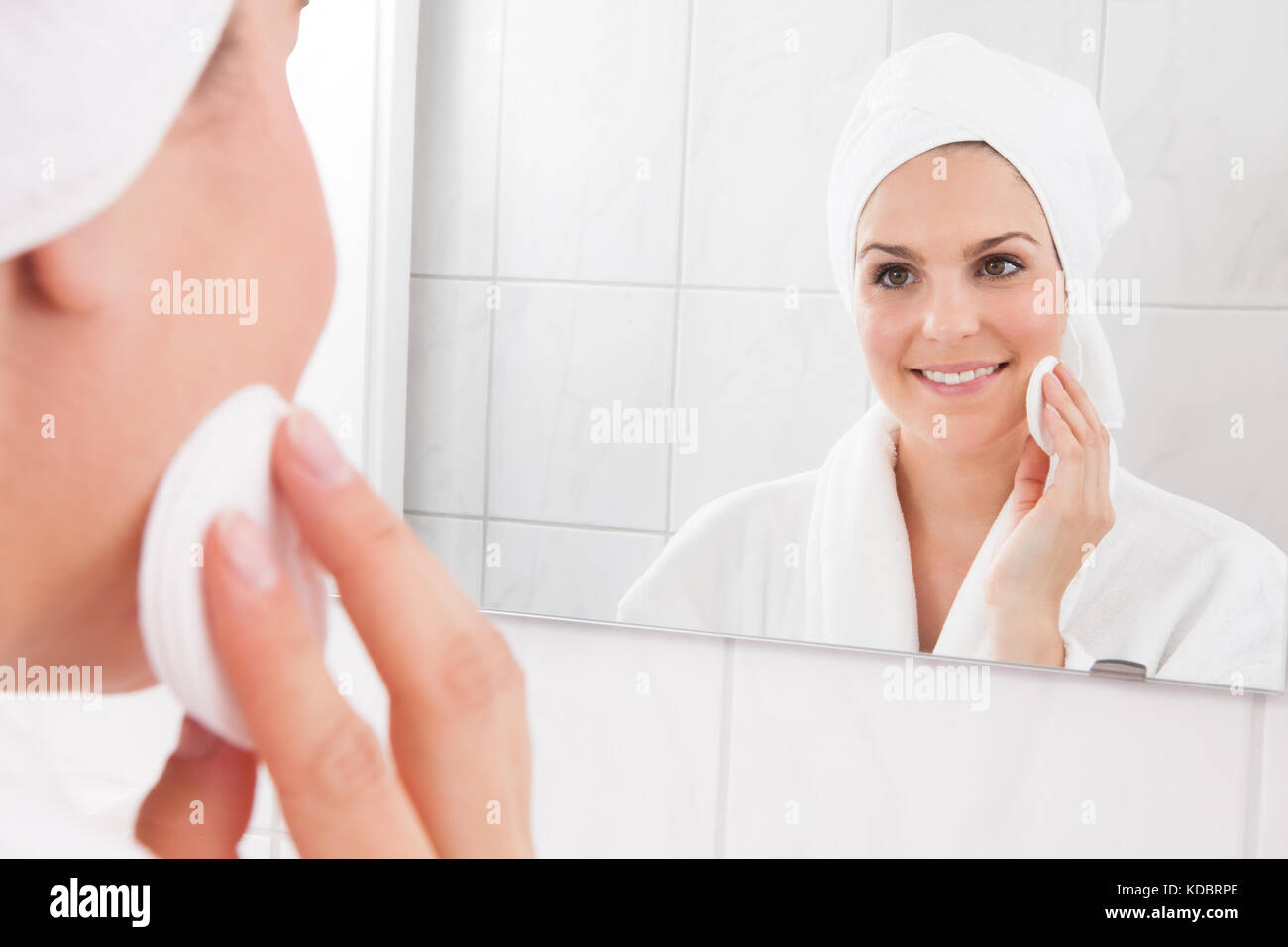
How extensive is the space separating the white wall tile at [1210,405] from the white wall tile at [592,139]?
312mm

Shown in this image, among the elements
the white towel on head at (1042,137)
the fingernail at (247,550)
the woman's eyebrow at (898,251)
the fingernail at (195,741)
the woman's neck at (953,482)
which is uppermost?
the white towel on head at (1042,137)

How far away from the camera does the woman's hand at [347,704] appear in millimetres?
458

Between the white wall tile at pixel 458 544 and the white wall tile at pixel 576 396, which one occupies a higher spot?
the white wall tile at pixel 576 396

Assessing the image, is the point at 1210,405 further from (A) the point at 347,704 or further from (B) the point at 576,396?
(A) the point at 347,704

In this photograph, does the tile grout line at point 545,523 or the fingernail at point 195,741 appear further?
the tile grout line at point 545,523

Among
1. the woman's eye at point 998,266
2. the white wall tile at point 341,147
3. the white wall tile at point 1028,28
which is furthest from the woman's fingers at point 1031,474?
the white wall tile at point 341,147

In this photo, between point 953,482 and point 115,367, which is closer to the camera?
point 115,367

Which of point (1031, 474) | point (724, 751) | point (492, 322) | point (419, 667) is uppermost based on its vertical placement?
point (492, 322)

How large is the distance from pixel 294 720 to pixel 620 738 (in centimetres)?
40

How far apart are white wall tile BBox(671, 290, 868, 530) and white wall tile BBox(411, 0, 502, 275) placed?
172mm

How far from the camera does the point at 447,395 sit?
820 millimetres

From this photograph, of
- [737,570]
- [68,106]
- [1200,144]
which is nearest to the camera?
[68,106]

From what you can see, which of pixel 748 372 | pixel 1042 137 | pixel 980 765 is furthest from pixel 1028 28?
pixel 980 765

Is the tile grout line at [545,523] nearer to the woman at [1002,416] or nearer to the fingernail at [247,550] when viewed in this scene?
the woman at [1002,416]
